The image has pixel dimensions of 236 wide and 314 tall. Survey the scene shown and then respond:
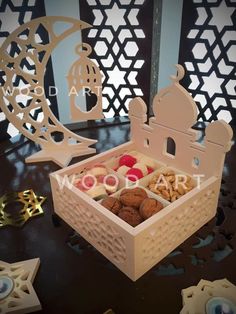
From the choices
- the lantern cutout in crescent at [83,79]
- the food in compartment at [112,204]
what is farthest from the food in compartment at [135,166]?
the lantern cutout in crescent at [83,79]

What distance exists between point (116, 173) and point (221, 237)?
0.36 meters

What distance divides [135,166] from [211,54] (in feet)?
2.98

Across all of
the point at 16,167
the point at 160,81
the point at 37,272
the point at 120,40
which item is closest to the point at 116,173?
the point at 37,272

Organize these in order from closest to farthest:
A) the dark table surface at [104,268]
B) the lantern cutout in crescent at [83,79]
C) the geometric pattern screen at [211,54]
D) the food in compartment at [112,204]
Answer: the dark table surface at [104,268], the food in compartment at [112,204], the lantern cutout in crescent at [83,79], the geometric pattern screen at [211,54]

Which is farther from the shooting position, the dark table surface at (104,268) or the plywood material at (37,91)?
the plywood material at (37,91)

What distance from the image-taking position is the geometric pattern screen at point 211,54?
1.46 metres

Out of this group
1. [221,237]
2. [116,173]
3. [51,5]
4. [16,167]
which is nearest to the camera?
[221,237]

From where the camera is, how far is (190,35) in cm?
154

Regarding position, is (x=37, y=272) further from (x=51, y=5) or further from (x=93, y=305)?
(x=51, y=5)

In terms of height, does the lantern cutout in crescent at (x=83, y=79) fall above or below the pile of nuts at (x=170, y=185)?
above

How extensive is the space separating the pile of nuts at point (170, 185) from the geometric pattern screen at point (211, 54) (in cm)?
86

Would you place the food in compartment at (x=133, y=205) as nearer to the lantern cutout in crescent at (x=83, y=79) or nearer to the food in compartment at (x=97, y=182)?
the food in compartment at (x=97, y=182)


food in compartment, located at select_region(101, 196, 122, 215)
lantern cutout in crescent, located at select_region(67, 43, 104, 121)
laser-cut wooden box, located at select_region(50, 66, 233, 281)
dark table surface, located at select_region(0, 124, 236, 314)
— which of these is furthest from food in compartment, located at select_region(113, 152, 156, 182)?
lantern cutout in crescent, located at select_region(67, 43, 104, 121)

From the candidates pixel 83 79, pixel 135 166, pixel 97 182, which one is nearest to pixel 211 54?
pixel 83 79
